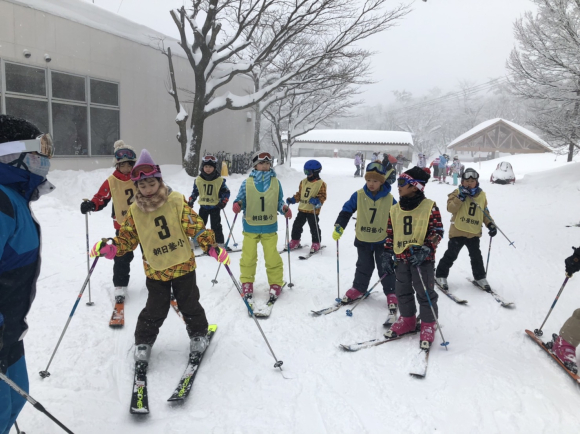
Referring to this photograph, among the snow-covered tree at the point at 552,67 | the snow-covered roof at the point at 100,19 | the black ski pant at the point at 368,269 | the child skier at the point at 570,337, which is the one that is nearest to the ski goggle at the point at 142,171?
the black ski pant at the point at 368,269

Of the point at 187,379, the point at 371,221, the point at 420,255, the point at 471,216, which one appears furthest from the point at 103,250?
the point at 471,216

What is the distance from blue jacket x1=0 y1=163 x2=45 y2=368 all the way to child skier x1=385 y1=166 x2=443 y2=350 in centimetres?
310

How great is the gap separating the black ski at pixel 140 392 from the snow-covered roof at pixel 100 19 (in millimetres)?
11120

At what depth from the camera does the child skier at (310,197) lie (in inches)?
285

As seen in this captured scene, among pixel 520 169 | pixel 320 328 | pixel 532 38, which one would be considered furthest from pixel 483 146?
pixel 320 328

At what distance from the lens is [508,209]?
12703 millimetres

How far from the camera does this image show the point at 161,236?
3.19 m

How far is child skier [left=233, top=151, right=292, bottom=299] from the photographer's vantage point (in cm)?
486

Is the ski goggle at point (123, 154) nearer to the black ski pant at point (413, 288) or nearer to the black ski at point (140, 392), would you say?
the black ski at point (140, 392)

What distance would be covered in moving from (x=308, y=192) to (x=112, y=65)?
9.40 metres

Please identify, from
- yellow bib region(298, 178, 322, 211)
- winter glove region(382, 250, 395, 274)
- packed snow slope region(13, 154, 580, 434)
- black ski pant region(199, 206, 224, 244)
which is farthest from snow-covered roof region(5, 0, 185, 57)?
winter glove region(382, 250, 395, 274)

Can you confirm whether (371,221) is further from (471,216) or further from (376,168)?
(471,216)

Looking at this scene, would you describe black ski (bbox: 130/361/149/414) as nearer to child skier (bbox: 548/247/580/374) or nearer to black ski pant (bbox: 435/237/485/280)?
child skier (bbox: 548/247/580/374)

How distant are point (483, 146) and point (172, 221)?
147ft
